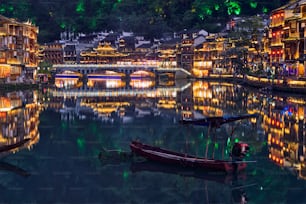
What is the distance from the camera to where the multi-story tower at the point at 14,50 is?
58250mm

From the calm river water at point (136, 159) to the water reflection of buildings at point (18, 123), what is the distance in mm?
47

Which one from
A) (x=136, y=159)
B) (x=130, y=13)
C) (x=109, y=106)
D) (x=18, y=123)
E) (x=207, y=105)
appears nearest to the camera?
(x=136, y=159)

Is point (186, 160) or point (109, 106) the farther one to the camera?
point (109, 106)

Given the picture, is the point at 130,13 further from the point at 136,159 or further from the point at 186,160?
the point at 186,160

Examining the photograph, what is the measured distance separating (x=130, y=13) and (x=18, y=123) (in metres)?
88.7

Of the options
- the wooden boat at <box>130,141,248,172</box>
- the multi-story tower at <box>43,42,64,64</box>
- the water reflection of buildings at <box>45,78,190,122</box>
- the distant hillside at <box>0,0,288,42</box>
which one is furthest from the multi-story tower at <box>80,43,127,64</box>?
the wooden boat at <box>130,141,248,172</box>

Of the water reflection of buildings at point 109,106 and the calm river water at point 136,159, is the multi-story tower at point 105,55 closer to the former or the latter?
the water reflection of buildings at point 109,106

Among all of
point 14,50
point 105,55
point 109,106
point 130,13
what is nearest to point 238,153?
Answer: point 109,106

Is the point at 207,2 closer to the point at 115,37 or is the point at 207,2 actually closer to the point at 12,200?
the point at 115,37

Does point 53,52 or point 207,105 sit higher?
point 53,52

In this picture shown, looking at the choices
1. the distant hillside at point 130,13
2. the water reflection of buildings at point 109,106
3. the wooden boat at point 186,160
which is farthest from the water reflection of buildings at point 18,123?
the distant hillside at point 130,13

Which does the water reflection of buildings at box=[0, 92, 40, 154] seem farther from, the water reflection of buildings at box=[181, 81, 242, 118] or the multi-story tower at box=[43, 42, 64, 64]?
the multi-story tower at box=[43, 42, 64, 64]

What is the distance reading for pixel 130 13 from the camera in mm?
116188

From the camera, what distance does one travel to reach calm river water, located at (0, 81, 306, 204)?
16.5 meters
